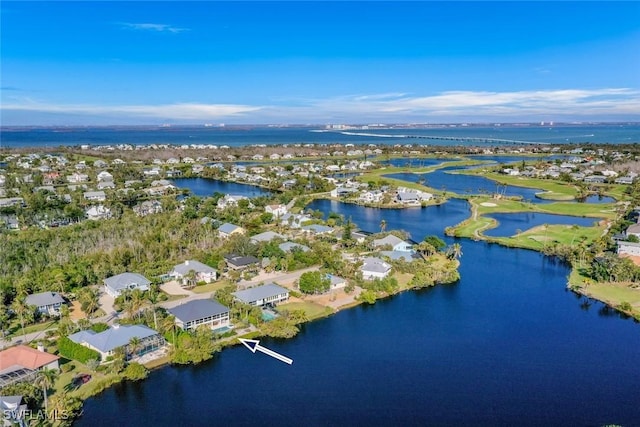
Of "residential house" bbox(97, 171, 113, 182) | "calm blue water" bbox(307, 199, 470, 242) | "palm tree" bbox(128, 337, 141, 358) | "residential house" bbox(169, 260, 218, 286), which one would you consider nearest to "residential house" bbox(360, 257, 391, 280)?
"residential house" bbox(169, 260, 218, 286)

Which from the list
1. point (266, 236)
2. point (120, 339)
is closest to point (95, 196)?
point (266, 236)

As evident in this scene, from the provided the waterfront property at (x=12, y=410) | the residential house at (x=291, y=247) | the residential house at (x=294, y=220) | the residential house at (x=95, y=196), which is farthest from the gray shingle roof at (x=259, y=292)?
the residential house at (x=95, y=196)

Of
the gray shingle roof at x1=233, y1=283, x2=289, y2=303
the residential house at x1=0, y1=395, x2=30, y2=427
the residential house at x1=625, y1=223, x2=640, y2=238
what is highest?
the residential house at x1=625, y1=223, x2=640, y2=238

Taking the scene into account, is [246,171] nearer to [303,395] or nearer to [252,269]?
[252,269]

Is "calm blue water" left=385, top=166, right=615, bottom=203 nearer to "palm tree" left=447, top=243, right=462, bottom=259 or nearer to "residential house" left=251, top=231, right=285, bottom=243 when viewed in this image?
"palm tree" left=447, top=243, right=462, bottom=259

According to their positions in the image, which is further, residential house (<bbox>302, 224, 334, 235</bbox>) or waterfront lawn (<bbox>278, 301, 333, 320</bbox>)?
residential house (<bbox>302, 224, 334, 235</bbox>)

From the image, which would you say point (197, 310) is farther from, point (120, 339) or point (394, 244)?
point (394, 244)
